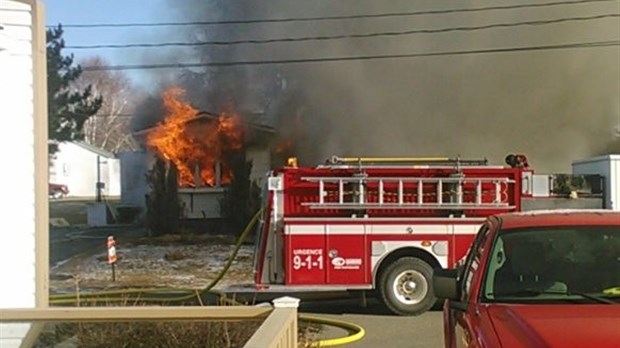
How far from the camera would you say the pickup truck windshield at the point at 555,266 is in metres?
4.31

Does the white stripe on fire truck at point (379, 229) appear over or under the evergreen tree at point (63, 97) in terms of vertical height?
under

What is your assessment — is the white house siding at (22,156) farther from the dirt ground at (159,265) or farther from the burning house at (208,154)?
the burning house at (208,154)

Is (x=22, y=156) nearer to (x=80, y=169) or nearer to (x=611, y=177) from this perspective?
(x=611, y=177)

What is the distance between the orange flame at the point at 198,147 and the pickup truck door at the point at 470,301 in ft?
75.9

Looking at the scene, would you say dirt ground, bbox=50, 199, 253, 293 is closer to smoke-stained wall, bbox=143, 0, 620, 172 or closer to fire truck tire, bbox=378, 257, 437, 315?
fire truck tire, bbox=378, 257, 437, 315

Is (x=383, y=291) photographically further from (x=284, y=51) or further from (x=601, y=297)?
(x=284, y=51)

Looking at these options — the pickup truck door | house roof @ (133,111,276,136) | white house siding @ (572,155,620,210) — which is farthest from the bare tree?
the pickup truck door

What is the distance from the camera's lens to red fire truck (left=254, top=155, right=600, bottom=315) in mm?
10727

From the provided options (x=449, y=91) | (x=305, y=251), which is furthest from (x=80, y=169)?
(x=305, y=251)

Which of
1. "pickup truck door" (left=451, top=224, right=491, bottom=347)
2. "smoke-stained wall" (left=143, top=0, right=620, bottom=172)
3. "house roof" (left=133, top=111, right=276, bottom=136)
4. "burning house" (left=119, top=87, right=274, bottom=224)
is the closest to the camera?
"pickup truck door" (left=451, top=224, right=491, bottom=347)

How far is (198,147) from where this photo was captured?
28.2 m

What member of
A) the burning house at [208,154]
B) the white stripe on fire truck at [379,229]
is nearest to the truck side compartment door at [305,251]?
the white stripe on fire truck at [379,229]

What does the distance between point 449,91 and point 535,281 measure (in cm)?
2530

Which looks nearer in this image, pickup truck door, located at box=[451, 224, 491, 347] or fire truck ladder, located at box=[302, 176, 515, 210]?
pickup truck door, located at box=[451, 224, 491, 347]
